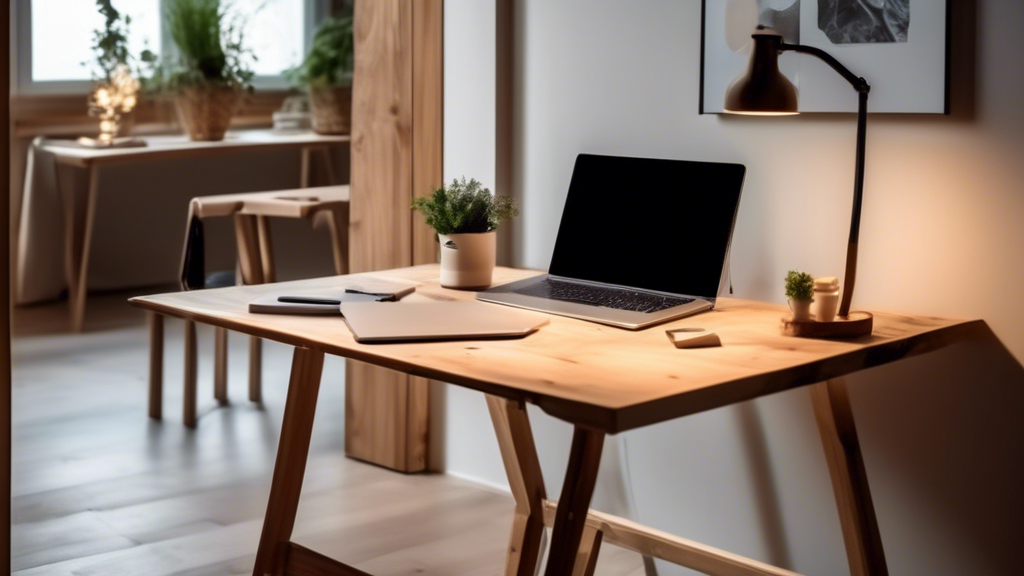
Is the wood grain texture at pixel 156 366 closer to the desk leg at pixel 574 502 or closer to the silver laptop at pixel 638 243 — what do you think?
the silver laptop at pixel 638 243

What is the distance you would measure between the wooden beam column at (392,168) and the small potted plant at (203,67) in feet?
7.28

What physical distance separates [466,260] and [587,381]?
0.77m

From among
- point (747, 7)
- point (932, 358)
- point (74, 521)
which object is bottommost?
point (74, 521)

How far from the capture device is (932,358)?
223cm

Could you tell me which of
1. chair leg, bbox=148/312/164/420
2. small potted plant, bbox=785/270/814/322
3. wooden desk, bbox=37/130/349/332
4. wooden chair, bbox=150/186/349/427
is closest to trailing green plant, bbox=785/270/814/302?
small potted plant, bbox=785/270/814/322

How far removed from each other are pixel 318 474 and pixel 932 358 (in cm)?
169

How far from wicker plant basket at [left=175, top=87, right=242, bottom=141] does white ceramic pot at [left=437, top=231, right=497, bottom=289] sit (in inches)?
127

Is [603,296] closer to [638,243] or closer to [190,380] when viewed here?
[638,243]

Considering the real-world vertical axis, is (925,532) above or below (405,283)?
below

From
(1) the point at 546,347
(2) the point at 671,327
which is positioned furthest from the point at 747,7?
(1) the point at 546,347

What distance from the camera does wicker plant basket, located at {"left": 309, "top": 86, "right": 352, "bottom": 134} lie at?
18.9 feet

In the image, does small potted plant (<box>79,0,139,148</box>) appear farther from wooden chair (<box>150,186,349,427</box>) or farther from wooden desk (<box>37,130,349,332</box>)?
wooden chair (<box>150,186,349,427</box>)

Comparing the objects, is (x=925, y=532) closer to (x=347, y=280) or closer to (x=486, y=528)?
(x=486, y=528)

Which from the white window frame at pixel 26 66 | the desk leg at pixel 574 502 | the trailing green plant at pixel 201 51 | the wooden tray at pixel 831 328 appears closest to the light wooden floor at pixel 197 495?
the wooden tray at pixel 831 328
